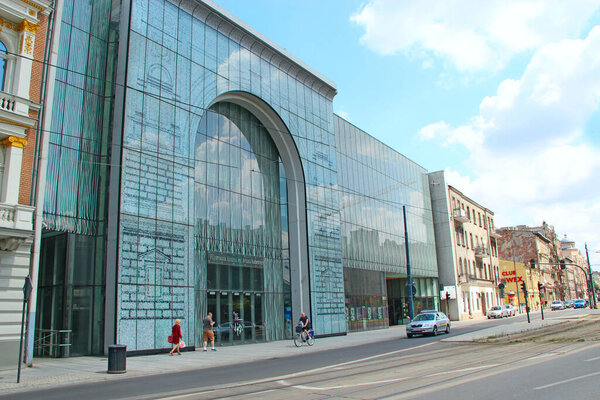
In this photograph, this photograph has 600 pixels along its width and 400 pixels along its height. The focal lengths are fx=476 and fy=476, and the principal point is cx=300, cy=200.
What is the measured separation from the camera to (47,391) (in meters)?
10.9

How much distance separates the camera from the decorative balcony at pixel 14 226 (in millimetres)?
14906

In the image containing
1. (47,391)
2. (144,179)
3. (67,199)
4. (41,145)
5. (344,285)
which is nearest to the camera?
(47,391)

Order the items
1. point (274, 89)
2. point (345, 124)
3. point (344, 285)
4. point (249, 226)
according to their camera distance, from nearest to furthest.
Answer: point (249, 226) → point (274, 89) → point (344, 285) → point (345, 124)

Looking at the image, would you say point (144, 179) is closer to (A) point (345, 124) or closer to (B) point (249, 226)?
(B) point (249, 226)

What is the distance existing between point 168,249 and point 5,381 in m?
8.57

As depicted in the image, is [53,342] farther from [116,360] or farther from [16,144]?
[16,144]

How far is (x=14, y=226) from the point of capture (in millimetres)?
15242

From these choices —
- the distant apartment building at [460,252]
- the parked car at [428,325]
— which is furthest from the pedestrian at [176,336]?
the distant apartment building at [460,252]

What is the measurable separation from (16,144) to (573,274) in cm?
14492

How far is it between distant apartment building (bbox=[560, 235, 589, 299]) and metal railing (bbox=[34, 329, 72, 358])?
393 feet

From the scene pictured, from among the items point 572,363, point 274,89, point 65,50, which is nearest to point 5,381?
point 65,50

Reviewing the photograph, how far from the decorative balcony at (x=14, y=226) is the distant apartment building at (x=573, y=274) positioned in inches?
4812

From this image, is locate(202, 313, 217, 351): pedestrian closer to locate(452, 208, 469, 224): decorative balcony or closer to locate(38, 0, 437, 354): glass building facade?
locate(38, 0, 437, 354): glass building facade

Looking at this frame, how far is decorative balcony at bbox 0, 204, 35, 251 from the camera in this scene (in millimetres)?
14906
